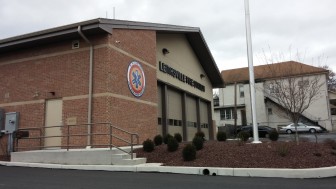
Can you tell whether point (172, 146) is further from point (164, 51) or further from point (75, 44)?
point (164, 51)

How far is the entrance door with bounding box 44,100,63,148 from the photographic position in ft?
51.2

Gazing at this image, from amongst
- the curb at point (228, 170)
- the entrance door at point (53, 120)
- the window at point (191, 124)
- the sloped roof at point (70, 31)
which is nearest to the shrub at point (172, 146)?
the curb at point (228, 170)

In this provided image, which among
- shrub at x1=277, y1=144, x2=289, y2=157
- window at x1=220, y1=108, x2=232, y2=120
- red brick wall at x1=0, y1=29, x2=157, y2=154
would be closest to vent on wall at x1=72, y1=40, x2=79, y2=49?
red brick wall at x1=0, y1=29, x2=157, y2=154

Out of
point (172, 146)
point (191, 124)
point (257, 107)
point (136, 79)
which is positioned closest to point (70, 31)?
point (136, 79)

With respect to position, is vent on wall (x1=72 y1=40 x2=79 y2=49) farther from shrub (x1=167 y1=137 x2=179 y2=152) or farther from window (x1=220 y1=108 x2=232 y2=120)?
window (x1=220 y1=108 x2=232 y2=120)

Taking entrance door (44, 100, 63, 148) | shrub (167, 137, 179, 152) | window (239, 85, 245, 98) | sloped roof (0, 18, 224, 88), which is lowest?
shrub (167, 137, 179, 152)

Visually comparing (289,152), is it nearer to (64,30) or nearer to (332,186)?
(332,186)

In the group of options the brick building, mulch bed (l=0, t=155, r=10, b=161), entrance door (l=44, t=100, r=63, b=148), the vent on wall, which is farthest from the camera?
the vent on wall

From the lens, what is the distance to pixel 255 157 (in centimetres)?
1198

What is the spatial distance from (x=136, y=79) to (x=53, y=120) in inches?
173

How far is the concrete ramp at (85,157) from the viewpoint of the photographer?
12688 mm

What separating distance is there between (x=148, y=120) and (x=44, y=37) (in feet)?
21.3

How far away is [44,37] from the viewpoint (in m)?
15.5

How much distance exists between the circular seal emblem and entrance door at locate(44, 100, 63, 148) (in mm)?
3363
